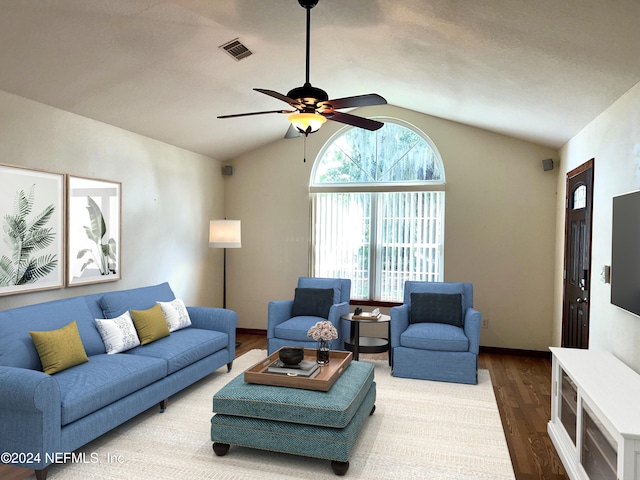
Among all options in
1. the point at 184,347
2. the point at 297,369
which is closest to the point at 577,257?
the point at 297,369

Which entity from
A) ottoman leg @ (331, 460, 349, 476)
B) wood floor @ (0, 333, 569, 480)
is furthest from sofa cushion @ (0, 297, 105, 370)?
ottoman leg @ (331, 460, 349, 476)

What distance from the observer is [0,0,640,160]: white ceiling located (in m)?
2.69

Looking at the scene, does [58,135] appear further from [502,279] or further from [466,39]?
[502,279]

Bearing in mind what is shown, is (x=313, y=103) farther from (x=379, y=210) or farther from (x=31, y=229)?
(x=379, y=210)

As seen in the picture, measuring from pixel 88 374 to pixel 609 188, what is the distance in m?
3.94

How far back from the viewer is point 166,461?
2.84 meters

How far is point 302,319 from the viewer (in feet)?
16.6

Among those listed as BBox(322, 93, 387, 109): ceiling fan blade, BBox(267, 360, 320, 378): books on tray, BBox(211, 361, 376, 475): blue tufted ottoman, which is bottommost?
BBox(211, 361, 376, 475): blue tufted ottoman

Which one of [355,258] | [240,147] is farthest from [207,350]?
[240,147]

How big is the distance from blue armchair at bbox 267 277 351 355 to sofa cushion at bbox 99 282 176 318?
1119mm

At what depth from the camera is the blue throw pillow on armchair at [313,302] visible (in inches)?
205

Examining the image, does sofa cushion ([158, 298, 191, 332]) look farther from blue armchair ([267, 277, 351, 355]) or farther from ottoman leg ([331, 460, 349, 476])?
ottoman leg ([331, 460, 349, 476])

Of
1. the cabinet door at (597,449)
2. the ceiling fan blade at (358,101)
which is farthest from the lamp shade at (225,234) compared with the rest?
the cabinet door at (597,449)

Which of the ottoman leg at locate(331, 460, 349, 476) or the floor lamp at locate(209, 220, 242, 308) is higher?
the floor lamp at locate(209, 220, 242, 308)
